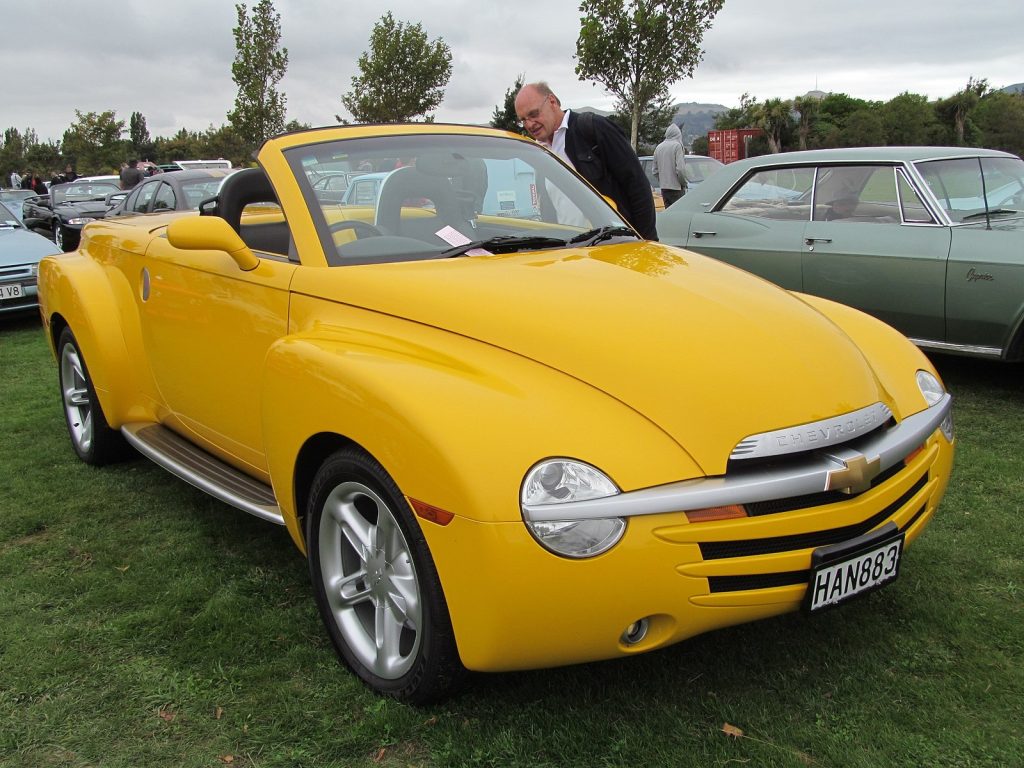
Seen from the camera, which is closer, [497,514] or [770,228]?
[497,514]

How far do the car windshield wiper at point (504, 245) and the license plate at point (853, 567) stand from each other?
153cm

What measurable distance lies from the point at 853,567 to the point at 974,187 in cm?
445

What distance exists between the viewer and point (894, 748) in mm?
2258

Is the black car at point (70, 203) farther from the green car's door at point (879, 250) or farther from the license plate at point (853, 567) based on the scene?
the license plate at point (853, 567)

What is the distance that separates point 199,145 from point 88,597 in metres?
73.2

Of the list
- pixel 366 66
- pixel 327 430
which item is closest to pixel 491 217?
pixel 327 430

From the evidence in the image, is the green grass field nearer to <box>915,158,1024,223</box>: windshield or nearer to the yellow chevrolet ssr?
the yellow chevrolet ssr

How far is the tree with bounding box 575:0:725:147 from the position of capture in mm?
28625

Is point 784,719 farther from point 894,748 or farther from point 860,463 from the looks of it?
point 860,463

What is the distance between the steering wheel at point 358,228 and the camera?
308 centimetres

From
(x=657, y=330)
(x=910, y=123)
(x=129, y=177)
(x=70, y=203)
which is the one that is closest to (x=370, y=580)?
(x=657, y=330)

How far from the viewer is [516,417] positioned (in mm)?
2146

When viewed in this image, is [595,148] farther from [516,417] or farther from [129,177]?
[129,177]

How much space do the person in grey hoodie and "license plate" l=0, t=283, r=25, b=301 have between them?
756 centimetres
